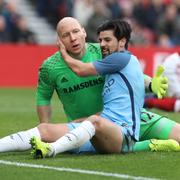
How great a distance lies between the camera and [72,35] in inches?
364

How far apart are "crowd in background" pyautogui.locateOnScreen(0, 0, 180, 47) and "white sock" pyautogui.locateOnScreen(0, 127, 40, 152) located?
14.4 metres

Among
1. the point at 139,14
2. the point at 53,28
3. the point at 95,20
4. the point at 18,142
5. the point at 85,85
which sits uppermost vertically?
the point at 85,85

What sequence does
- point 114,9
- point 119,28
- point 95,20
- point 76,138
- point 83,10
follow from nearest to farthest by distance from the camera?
point 76,138 → point 119,28 → point 95,20 → point 83,10 → point 114,9

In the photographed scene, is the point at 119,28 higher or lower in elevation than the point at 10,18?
higher

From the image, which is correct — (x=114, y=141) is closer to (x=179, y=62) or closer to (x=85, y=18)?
(x=179, y=62)

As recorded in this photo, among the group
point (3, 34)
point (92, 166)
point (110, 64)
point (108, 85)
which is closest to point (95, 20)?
point (3, 34)

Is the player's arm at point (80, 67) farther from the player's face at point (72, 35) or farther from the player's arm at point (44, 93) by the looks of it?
the player's arm at point (44, 93)

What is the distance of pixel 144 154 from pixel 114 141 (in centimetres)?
42

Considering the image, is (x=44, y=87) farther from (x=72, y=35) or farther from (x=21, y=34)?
(x=21, y=34)

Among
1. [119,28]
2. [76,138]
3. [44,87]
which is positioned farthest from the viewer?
[44,87]

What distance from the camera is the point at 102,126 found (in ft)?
28.7

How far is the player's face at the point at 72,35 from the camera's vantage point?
9.28 metres

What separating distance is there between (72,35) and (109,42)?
0.40m

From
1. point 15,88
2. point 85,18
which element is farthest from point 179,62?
point 85,18
